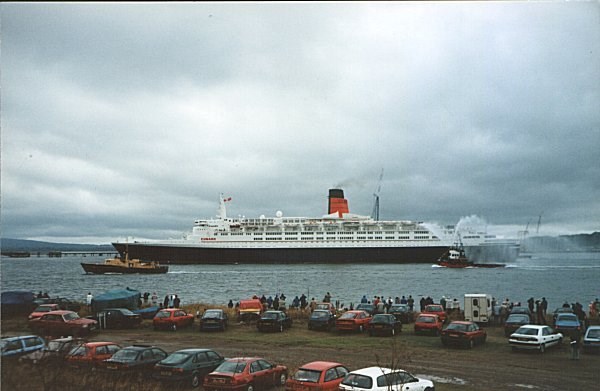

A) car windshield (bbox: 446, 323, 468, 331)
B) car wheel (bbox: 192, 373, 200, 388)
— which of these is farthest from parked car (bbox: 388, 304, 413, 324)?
car wheel (bbox: 192, 373, 200, 388)

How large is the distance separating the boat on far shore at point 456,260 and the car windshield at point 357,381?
7598cm

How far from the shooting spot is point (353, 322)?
17828 mm

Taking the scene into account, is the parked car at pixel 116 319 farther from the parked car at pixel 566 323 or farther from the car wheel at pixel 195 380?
the parked car at pixel 566 323

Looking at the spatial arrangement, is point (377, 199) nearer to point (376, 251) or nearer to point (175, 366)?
point (376, 251)

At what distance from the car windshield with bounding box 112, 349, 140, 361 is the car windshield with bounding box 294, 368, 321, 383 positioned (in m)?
3.47

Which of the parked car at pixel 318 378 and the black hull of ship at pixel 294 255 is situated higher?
the black hull of ship at pixel 294 255

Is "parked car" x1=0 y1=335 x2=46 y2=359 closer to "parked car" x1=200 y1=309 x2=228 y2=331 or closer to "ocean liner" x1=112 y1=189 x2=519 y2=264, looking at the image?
"parked car" x1=200 y1=309 x2=228 y2=331

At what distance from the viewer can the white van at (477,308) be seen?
19.8 metres

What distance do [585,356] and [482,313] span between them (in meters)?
6.16

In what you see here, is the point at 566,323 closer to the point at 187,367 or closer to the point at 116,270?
the point at 187,367

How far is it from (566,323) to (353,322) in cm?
693

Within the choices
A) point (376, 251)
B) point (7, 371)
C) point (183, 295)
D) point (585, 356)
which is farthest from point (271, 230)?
point (7, 371)

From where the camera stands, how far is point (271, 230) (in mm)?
91000

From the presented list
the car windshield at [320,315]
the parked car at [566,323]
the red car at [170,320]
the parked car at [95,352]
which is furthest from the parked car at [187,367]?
the parked car at [566,323]
